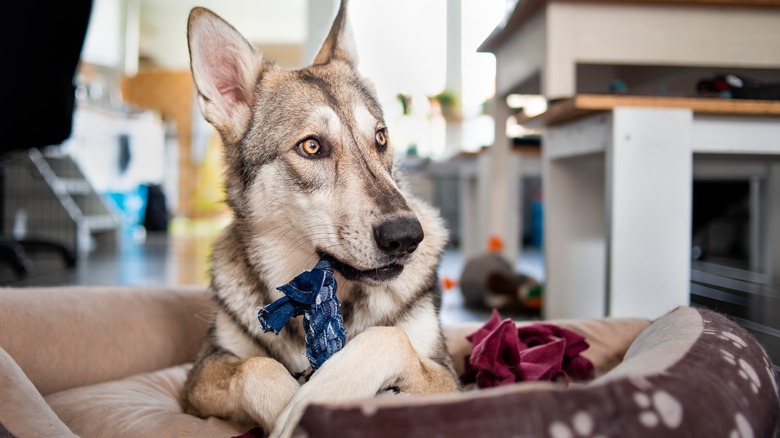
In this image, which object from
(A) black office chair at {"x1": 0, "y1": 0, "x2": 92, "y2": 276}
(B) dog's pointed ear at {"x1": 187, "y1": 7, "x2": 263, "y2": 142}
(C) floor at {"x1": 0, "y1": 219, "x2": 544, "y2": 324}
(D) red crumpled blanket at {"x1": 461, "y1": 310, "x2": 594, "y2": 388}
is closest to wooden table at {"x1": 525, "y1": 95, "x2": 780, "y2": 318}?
(D) red crumpled blanket at {"x1": 461, "y1": 310, "x2": 594, "y2": 388}

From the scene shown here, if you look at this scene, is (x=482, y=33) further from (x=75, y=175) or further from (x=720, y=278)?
(x=75, y=175)

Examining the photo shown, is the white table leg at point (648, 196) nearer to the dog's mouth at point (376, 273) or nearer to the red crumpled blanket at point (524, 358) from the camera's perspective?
the red crumpled blanket at point (524, 358)

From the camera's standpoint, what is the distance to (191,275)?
4.61 metres

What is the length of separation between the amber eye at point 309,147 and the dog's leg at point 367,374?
1.52 feet

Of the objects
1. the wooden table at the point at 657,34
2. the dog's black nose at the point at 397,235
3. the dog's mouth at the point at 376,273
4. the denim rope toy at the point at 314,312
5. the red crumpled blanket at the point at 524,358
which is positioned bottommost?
the red crumpled blanket at the point at 524,358

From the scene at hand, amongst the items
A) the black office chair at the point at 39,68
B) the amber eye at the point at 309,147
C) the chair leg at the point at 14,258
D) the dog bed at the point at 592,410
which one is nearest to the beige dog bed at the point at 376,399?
the dog bed at the point at 592,410

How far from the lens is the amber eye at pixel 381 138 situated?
1542 mm

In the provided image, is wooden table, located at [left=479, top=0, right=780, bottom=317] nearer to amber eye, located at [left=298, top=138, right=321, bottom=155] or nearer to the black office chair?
amber eye, located at [left=298, top=138, right=321, bottom=155]

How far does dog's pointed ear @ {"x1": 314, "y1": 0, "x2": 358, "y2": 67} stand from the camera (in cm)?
181

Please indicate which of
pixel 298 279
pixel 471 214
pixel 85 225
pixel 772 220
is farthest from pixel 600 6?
pixel 85 225

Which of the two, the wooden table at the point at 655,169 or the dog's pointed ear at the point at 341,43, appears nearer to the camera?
the dog's pointed ear at the point at 341,43

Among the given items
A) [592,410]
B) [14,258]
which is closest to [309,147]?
[592,410]

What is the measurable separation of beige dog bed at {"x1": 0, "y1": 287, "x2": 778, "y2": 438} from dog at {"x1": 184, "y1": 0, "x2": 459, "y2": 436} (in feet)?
0.60

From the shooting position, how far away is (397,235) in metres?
1.18
